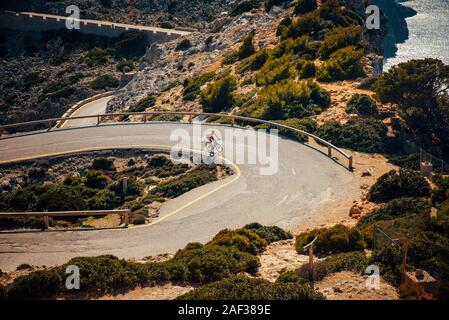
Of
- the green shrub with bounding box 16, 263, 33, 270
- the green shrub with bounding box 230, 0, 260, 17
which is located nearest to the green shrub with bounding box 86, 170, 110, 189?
the green shrub with bounding box 16, 263, 33, 270

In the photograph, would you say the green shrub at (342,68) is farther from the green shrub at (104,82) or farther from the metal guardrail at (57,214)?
the green shrub at (104,82)

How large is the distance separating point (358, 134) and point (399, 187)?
30.5 feet

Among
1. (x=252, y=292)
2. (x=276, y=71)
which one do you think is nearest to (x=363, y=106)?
(x=276, y=71)

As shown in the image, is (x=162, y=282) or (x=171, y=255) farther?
(x=171, y=255)

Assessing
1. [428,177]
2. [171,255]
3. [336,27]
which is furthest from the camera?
[336,27]

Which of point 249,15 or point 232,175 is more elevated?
point 249,15

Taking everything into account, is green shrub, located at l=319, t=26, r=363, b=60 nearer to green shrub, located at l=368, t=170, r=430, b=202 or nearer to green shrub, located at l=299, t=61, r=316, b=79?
green shrub, located at l=299, t=61, r=316, b=79

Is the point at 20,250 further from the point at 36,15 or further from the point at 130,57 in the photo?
the point at 36,15

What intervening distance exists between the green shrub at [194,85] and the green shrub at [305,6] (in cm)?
1094

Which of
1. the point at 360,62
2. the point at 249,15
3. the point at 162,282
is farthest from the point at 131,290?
the point at 249,15

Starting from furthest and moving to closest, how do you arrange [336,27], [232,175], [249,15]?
[249,15] < [336,27] < [232,175]

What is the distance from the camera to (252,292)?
19.8 m

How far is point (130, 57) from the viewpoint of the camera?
300ft
